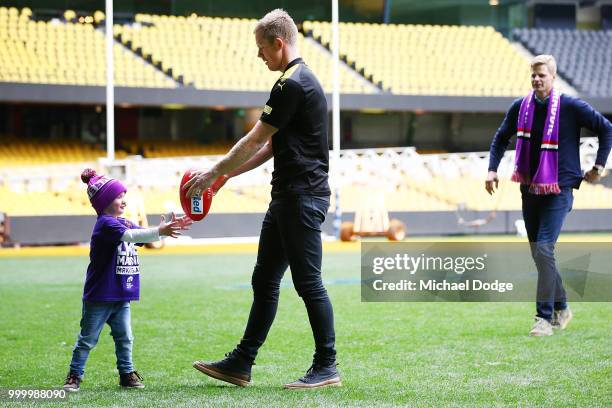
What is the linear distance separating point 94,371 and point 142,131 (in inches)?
1027

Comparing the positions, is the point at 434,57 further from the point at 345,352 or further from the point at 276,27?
the point at 276,27

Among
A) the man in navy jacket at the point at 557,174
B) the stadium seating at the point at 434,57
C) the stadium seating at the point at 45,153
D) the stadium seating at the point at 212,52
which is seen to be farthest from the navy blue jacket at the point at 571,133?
the stadium seating at the point at 434,57

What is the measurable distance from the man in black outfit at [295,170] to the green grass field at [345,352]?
0.34 meters

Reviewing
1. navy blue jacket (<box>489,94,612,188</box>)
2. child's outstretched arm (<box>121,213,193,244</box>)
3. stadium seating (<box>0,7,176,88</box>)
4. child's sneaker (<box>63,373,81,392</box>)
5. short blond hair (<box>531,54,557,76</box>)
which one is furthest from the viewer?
stadium seating (<box>0,7,176,88</box>)

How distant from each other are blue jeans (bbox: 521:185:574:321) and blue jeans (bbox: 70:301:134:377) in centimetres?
321

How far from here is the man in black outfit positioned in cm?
493

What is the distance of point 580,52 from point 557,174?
29.1 meters

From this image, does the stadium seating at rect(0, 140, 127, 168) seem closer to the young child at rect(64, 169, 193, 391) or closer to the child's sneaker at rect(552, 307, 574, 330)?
the child's sneaker at rect(552, 307, 574, 330)

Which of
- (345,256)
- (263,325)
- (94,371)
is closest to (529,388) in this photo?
(263,325)

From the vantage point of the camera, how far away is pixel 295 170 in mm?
5062

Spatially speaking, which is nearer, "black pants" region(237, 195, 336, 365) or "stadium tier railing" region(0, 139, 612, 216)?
"black pants" region(237, 195, 336, 365)

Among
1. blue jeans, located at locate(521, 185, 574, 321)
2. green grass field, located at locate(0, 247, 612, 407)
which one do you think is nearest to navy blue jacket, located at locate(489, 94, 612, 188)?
blue jeans, located at locate(521, 185, 574, 321)

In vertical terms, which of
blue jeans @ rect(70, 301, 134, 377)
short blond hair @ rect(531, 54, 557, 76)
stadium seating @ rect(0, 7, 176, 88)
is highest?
stadium seating @ rect(0, 7, 176, 88)

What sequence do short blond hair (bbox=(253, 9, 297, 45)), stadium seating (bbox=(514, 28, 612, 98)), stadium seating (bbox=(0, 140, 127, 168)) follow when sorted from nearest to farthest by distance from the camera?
short blond hair (bbox=(253, 9, 297, 45))
stadium seating (bbox=(0, 140, 127, 168))
stadium seating (bbox=(514, 28, 612, 98))
